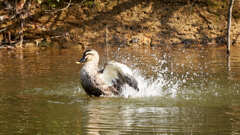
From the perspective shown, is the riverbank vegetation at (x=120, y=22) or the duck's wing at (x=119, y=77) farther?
the riverbank vegetation at (x=120, y=22)

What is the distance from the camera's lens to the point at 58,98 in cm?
798

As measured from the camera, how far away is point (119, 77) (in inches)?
340

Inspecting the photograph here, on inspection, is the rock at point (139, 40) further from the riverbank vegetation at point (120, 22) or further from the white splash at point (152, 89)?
the white splash at point (152, 89)

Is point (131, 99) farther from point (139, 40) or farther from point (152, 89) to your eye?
point (139, 40)

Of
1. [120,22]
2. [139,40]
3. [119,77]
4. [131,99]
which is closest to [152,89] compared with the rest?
[119,77]

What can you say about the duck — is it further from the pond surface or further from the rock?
the rock

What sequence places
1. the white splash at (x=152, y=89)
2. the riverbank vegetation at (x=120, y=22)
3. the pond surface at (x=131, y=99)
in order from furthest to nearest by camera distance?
the riverbank vegetation at (x=120, y=22), the white splash at (x=152, y=89), the pond surface at (x=131, y=99)

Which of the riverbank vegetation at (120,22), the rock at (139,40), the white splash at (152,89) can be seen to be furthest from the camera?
the rock at (139,40)

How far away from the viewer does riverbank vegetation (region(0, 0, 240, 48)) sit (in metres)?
15.9

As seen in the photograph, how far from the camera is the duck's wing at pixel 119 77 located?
27.8 ft

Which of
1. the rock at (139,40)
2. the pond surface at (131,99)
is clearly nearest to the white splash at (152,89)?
the pond surface at (131,99)

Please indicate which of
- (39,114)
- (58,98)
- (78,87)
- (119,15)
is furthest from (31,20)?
(39,114)

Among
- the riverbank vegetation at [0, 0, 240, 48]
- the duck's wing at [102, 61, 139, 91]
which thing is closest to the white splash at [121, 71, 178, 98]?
the duck's wing at [102, 61, 139, 91]

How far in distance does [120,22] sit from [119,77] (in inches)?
318
